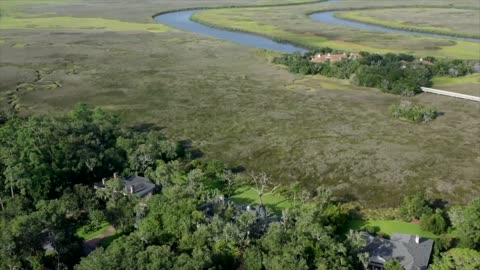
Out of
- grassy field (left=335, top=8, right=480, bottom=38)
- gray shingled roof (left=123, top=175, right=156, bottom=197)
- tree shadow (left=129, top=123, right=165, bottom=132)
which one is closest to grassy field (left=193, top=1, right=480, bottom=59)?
grassy field (left=335, top=8, right=480, bottom=38)

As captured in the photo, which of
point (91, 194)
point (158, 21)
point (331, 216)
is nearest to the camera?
point (331, 216)

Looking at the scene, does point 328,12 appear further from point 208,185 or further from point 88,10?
point 208,185

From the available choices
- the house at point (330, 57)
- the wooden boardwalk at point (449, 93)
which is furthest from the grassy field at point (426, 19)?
the wooden boardwalk at point (449, 93)

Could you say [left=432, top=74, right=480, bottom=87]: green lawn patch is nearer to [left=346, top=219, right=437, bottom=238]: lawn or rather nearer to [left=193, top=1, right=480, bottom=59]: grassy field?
[left=193, top=1, right=480, bottom=59]: grassy field

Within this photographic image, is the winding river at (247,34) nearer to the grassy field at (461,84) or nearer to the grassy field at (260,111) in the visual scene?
the grassy field at (260,111)

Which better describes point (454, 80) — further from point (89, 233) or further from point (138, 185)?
point (89, 233)

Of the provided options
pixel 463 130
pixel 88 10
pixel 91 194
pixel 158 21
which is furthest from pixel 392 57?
pixel 88 10
